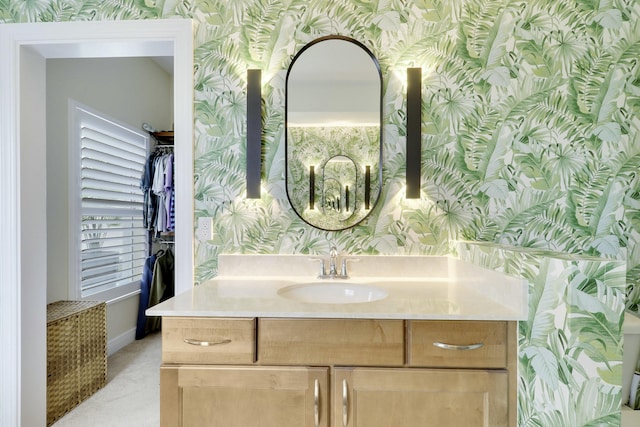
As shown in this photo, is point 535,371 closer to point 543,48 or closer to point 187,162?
point 543,48

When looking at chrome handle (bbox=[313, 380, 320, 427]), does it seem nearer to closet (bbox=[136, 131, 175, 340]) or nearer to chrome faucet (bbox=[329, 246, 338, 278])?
chrome faucet (bbox=[329, 246, 338, 278])

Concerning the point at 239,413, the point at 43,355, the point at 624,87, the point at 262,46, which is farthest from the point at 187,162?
the point at 624,87

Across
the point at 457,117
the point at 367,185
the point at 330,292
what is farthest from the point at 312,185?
the point at 457,117

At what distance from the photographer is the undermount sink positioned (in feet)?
5.18

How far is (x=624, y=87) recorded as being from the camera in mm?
1664

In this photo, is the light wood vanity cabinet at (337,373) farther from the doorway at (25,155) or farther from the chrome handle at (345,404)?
the doorway at (25,155)

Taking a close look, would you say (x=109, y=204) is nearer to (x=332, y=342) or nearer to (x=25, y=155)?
(x=25, y=155)

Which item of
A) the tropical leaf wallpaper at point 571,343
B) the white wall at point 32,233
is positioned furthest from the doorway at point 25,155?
the tropical leaf wallpaper at point 571,343

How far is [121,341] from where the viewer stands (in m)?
3.13

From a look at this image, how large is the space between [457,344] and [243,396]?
74 cm

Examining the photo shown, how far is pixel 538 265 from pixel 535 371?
0.35 metres

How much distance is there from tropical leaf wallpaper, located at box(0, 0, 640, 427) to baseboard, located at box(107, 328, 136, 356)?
1.90 meters

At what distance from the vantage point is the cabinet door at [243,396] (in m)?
1.17

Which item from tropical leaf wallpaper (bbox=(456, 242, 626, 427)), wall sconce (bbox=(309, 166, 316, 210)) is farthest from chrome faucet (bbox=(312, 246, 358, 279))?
tropical leaf wallpaper (bbox=(456, 242, 626, 427))
